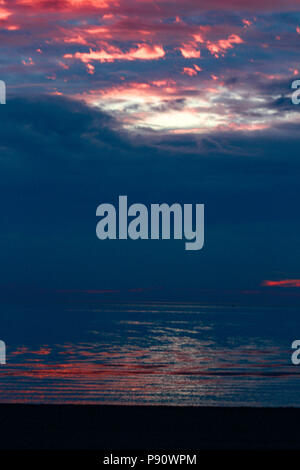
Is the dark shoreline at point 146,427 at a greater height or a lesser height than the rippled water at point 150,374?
lesser

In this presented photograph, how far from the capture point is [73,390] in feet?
88.4

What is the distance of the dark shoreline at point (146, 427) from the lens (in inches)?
592

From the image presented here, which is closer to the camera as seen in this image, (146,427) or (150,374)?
(146,427)

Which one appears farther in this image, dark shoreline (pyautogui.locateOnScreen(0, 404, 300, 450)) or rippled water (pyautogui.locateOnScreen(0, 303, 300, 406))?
rippled water (pyautogui.locateOnScreen(0, 303, 300, 406))

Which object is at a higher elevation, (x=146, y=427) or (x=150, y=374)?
(x=150, y=374)

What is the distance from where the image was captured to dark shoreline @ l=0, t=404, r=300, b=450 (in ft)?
49.4

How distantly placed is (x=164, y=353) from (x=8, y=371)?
49.8 feet

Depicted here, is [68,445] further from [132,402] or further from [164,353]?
[164,353]

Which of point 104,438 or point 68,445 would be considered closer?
point 68,445

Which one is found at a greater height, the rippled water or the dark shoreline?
the rippled water

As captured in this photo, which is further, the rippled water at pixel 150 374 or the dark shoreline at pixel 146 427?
the rippled water at pixel 150 374

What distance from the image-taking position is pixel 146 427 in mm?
17281
